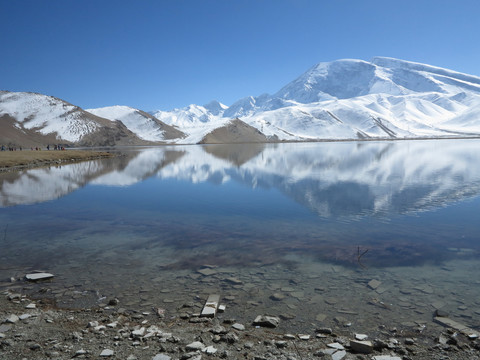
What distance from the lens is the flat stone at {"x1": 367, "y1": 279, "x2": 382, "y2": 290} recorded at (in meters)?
9.78

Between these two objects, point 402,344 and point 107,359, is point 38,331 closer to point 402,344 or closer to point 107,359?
point 107,359

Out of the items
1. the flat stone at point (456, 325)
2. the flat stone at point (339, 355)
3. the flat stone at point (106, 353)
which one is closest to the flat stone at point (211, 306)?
the flat stone at point (106, 353)

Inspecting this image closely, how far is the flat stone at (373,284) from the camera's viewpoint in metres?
9.78

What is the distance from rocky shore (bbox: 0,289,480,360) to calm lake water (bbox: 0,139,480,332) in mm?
450

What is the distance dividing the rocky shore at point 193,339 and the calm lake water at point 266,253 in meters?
0.45

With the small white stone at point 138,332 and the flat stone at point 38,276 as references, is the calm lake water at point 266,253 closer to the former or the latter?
the flat stone at point 38,276

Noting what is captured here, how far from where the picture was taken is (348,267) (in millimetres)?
11320

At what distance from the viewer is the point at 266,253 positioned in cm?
1285

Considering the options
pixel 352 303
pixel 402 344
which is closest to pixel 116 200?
pixel 352 303

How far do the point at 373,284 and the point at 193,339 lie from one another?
5592 millimetres

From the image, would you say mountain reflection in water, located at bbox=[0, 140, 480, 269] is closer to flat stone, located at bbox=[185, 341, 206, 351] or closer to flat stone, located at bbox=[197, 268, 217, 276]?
flat stone, located at bbox=[197, 268, 217, 276]

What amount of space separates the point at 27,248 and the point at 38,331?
772cm

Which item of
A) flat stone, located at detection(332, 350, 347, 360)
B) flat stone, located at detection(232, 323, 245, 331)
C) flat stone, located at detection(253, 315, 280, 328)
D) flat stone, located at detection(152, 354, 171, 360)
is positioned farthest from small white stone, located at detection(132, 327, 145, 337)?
flat stone, located at detection(332, 350, 347, 360)

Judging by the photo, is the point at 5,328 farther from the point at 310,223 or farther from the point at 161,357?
the point at 310,223
